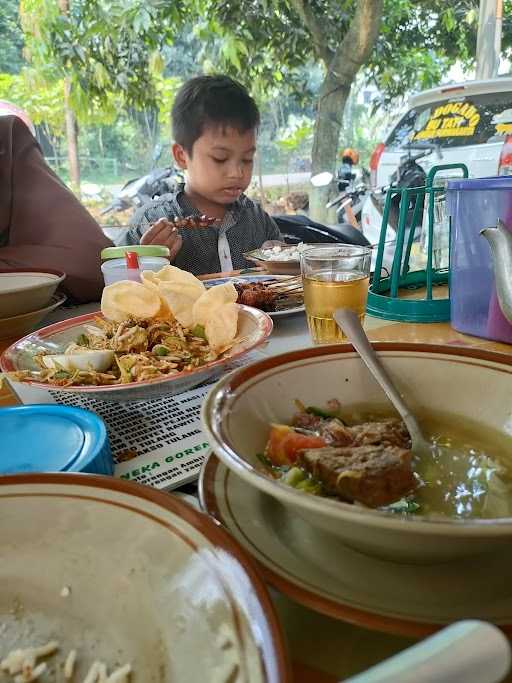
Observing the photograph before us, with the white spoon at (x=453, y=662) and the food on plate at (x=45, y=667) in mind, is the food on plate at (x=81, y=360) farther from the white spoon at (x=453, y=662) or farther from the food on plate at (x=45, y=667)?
the white spoon at (x=453, y=662)

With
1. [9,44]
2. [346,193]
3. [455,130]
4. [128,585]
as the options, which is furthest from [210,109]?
[9,44]

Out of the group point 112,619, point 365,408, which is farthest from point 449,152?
point 112,619

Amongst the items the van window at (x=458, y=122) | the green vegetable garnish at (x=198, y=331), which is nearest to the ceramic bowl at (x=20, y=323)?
the green vegetable garnish at (x=198, y=331)

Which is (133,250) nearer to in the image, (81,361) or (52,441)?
(81,361)

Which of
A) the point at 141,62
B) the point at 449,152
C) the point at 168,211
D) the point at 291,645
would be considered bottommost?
the point at 291,645

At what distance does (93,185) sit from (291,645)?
952 centimetres

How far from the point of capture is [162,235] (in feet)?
6.64

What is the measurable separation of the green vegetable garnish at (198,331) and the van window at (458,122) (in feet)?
15.2

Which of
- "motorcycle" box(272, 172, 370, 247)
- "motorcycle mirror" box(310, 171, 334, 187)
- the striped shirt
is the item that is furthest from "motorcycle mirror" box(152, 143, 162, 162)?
the striped shirt

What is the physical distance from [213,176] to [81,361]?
201cm

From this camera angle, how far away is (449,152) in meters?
5.38

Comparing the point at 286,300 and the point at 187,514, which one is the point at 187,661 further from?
the point at 286,300

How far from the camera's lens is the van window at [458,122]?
488 centimetres

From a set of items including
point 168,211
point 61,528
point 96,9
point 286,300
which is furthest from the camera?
point 96,9
